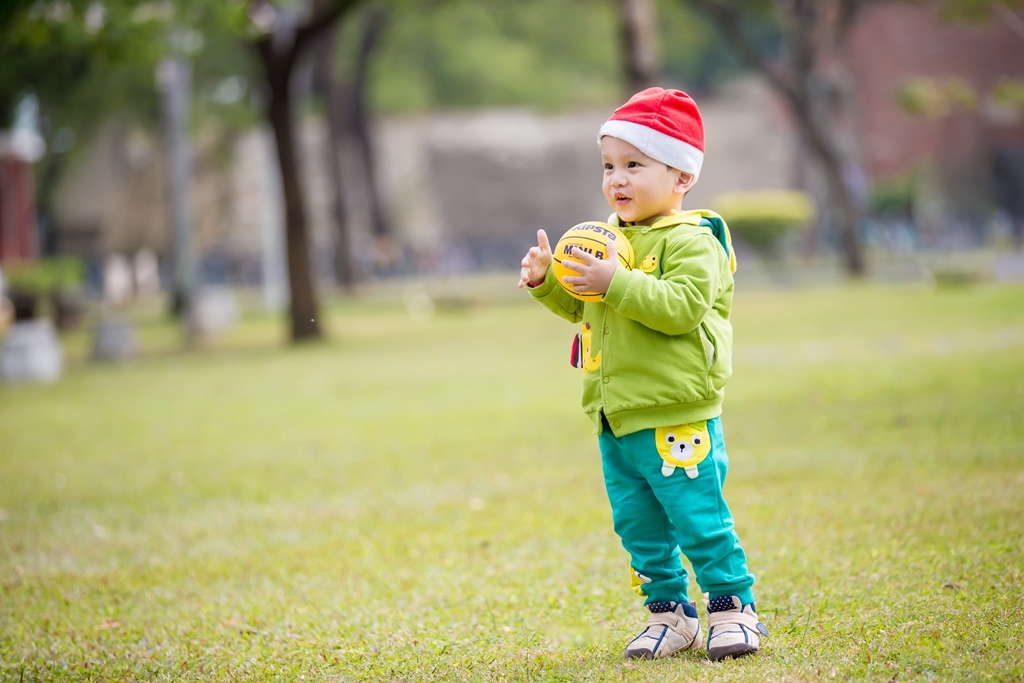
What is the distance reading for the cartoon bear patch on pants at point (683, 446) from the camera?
3.88m

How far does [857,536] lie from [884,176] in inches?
1565

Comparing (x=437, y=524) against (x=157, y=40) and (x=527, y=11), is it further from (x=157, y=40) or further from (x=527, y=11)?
(x=527, y=11)

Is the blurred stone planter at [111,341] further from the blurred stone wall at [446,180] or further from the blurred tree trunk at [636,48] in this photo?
the blurred stone wall at [446,180]

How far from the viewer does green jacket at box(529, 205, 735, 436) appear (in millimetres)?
3773

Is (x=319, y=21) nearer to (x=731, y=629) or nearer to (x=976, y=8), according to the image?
(x=976, y=8)

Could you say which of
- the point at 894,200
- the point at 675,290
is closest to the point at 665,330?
the point at 675,290

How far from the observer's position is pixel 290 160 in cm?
1817

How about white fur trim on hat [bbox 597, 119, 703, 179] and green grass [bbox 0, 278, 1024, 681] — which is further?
green grass [bbox 0, 278, 1024, 681]

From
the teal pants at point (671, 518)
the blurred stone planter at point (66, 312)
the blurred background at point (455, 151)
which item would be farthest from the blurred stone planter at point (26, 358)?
the teal pants at point (671, 518)

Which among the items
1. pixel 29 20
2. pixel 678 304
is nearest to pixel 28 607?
pixel 678 304

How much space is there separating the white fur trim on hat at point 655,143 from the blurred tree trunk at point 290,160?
14.0m

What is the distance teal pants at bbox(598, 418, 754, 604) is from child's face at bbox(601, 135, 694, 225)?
0.70 metres

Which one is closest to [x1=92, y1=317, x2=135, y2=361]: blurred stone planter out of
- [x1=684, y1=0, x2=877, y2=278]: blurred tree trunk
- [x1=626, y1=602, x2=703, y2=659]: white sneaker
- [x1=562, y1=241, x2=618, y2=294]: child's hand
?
[x1=684, y1=0, x2=877, y2=278]: blurred tree trunk

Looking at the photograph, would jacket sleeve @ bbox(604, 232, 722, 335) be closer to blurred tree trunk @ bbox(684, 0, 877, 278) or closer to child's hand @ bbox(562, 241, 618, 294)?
child's hand @ bbox(562, 241, 618, 294)
